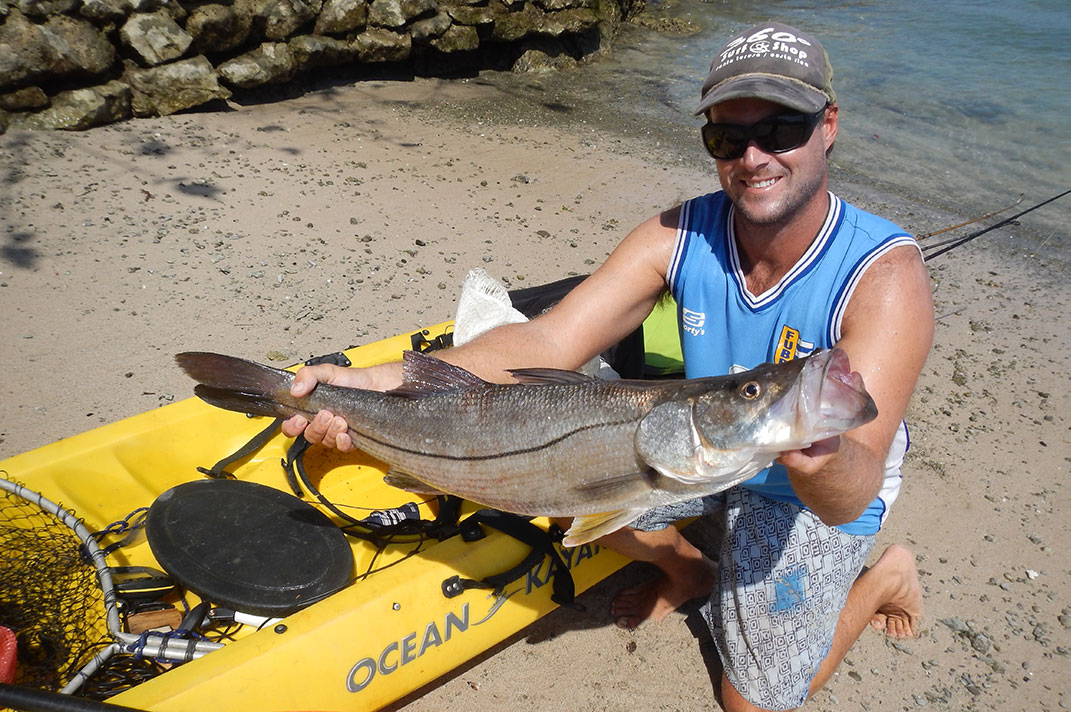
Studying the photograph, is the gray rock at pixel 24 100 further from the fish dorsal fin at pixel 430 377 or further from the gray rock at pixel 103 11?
the fish dorsal fin at pixel 430 377

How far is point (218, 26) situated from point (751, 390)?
975cm

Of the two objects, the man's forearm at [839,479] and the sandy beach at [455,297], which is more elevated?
the man's forearm at [839,479]

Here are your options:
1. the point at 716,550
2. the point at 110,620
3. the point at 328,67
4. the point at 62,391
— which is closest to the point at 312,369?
the point at 110,620

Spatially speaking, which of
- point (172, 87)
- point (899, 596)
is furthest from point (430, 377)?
point (172, 87)

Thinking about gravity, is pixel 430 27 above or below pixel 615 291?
above

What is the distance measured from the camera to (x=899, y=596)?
13.3ft

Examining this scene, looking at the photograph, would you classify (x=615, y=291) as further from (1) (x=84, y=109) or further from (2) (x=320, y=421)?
(1) (x=84, y=109)

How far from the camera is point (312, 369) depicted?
3324 millimetres

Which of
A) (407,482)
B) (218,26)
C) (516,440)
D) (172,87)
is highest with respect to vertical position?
(218,26)

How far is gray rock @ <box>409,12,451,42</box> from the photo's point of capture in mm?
12164

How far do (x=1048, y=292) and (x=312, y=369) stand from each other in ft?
26.2

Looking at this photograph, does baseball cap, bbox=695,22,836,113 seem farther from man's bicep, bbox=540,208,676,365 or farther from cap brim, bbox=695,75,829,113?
man's bicep, bbox=540,208,676,365

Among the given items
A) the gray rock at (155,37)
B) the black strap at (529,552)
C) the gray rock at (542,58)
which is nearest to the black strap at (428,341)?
the black strap at (529,552)

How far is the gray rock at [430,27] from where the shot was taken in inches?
479
